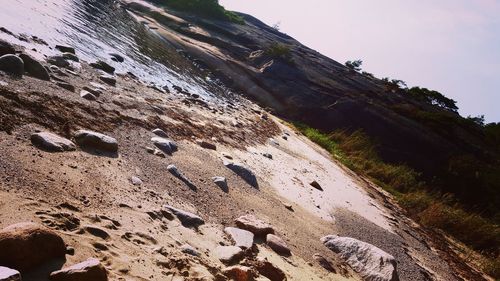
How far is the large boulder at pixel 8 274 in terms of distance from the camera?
2.10 m

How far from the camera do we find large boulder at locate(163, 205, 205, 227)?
427cm

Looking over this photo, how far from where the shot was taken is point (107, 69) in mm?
9445

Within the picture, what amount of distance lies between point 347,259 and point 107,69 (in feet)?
24.0

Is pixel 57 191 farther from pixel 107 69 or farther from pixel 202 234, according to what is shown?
pixel 107 69

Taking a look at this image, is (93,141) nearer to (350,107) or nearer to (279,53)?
(350,107)

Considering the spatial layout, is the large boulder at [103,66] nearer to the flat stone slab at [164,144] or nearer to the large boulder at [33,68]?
the large boulder at [33,68]

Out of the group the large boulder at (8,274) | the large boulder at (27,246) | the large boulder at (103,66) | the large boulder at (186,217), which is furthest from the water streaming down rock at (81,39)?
the large boulder at (8,274)

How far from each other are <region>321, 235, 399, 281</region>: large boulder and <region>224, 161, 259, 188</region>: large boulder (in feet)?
5.45

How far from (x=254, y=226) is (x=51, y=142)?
2677 mm

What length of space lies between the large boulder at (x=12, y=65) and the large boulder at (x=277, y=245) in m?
4.57

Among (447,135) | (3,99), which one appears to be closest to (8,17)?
(3,99)

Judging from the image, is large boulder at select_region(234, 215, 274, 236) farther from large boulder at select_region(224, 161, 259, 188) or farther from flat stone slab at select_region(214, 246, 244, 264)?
large boulder at select_region(224, 161, 259, 188)

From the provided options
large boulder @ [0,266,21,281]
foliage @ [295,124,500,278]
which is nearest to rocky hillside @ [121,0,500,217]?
foliage @ [295,124,500,278]

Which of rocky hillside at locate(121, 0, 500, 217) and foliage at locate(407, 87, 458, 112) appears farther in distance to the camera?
foliage at locate(407, 87, 458, 112)
